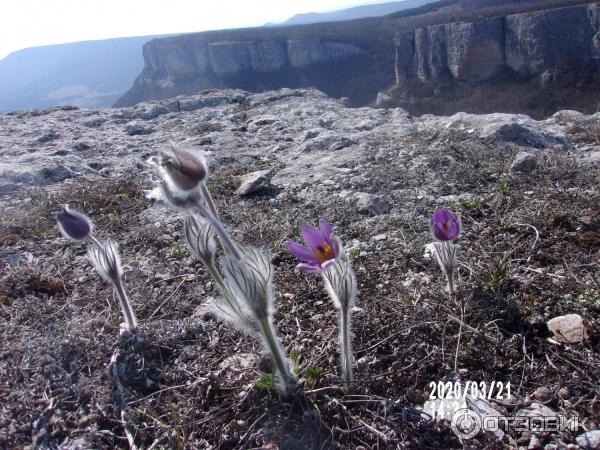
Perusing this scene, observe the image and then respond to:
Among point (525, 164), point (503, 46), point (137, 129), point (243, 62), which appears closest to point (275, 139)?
point (137, 129)

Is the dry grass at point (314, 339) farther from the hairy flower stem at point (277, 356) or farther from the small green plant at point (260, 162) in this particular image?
the small green plant at point (260, 162)

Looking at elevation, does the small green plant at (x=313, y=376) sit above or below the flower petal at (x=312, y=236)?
below

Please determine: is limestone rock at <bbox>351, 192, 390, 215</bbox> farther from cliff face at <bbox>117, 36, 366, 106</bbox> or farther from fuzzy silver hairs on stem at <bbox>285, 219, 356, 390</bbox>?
cliff face at <bbox>117, 36, 366, 106</bbox>

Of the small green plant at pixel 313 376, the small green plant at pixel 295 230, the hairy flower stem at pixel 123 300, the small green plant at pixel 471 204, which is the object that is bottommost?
the small green plant at pixel 471 204

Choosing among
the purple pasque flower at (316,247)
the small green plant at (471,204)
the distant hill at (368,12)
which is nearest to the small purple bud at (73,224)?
the purple pasque flower at (316,247)

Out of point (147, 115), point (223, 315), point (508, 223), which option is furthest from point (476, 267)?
point (147, 115)

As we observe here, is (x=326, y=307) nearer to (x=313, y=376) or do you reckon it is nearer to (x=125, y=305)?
(x=313, y=376)
